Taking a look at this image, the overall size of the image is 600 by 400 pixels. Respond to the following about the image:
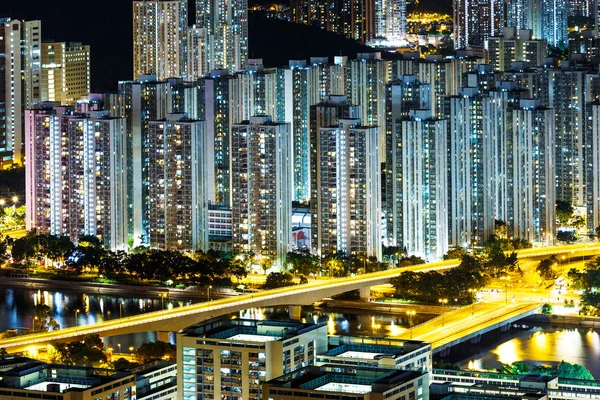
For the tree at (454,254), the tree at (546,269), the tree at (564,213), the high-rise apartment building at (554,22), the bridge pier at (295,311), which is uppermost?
the high-rise apartment building at (554,22)

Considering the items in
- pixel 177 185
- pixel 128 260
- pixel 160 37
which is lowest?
pixel 128 260

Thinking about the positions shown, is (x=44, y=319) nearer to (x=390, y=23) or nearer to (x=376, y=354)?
(x=376, y=354)

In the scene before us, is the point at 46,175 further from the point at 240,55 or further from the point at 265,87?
the point at 240,55

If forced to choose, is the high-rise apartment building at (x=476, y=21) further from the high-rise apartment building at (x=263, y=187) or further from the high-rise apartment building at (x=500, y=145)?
the high-rise apartment building at (x=263, y=187)

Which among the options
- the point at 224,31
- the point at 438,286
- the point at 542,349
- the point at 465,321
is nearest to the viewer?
the point at 542,349

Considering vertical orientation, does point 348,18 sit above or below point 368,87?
above

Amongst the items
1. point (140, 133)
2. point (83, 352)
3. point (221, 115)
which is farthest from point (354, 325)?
point (221, 115)

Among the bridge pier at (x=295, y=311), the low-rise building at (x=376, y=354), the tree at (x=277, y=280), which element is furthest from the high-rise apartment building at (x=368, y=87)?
the low-rise building at (x=376, y=354)

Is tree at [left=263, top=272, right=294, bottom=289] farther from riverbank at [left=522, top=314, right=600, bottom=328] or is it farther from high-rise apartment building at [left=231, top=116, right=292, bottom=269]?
riverbank at [left=522, top=314, right=600, bottom=328]
